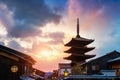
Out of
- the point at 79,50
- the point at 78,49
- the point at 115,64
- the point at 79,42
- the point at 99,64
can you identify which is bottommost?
the point at 115,64

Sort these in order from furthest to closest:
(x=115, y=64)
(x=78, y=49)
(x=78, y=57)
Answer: (x=78, y=49), (x=78, y=57), (x=115, y=64)

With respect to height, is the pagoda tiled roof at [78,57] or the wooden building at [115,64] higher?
the pagoda tiled roof at [78,57]

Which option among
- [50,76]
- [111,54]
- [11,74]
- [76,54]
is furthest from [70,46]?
[11,74]

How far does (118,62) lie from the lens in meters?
55.8

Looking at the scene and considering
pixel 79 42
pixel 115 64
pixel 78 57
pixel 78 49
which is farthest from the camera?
pixel 79 42

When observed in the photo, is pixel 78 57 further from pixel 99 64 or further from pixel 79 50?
pixel 99 64

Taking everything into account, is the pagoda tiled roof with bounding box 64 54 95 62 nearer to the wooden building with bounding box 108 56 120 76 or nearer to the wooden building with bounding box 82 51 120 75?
the wooden building with bounding box 82 51 120 75

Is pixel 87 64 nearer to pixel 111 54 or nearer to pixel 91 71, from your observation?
pixel 91 71

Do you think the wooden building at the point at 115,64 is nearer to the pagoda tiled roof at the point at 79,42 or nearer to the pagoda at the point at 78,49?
the pagoda at the point at 78,49

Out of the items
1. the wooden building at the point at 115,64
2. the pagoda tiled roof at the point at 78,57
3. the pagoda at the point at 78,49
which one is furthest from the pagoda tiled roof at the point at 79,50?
the wooden building at the point at 115,64

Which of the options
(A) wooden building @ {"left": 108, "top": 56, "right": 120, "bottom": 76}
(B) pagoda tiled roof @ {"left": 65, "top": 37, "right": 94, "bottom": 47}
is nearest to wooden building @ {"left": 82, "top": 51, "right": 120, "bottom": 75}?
(A) wooden building @ {"left": 108, "top": 56, "right": 120, "bottom": 76}

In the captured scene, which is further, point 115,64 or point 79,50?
point 79,50

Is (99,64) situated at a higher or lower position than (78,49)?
lower

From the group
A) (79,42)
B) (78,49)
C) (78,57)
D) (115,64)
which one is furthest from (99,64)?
(79,42)
